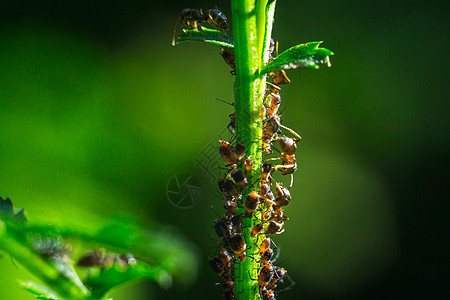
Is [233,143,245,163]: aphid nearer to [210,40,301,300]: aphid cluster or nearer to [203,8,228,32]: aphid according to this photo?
[210,40,301,300]: aphid cluster

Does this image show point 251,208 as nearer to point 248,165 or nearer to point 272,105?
point 248,165

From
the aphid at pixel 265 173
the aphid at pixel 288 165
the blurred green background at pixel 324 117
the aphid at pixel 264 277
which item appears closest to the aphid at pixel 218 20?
the aphid at pixel 288 165

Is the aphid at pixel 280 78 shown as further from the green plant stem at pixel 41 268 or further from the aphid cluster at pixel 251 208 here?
the green plant stem at pixel 41 268

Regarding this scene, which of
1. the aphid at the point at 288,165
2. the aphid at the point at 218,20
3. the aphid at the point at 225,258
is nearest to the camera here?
the aphid at the point at 225,258

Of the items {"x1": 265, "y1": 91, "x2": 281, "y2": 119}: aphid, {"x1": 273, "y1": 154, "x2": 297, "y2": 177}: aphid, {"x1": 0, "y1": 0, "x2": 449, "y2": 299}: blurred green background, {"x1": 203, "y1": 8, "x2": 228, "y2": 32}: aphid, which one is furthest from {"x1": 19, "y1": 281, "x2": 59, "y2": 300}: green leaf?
{"x1": 0, "y1": 0, "x2": 449, "y2": 299}: blurred green background

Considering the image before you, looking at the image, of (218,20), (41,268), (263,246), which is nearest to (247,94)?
(263,246)

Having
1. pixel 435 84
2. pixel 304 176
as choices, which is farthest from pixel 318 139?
pixel 435 84

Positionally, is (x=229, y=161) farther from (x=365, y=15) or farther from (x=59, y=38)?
(x=365, y=15)
